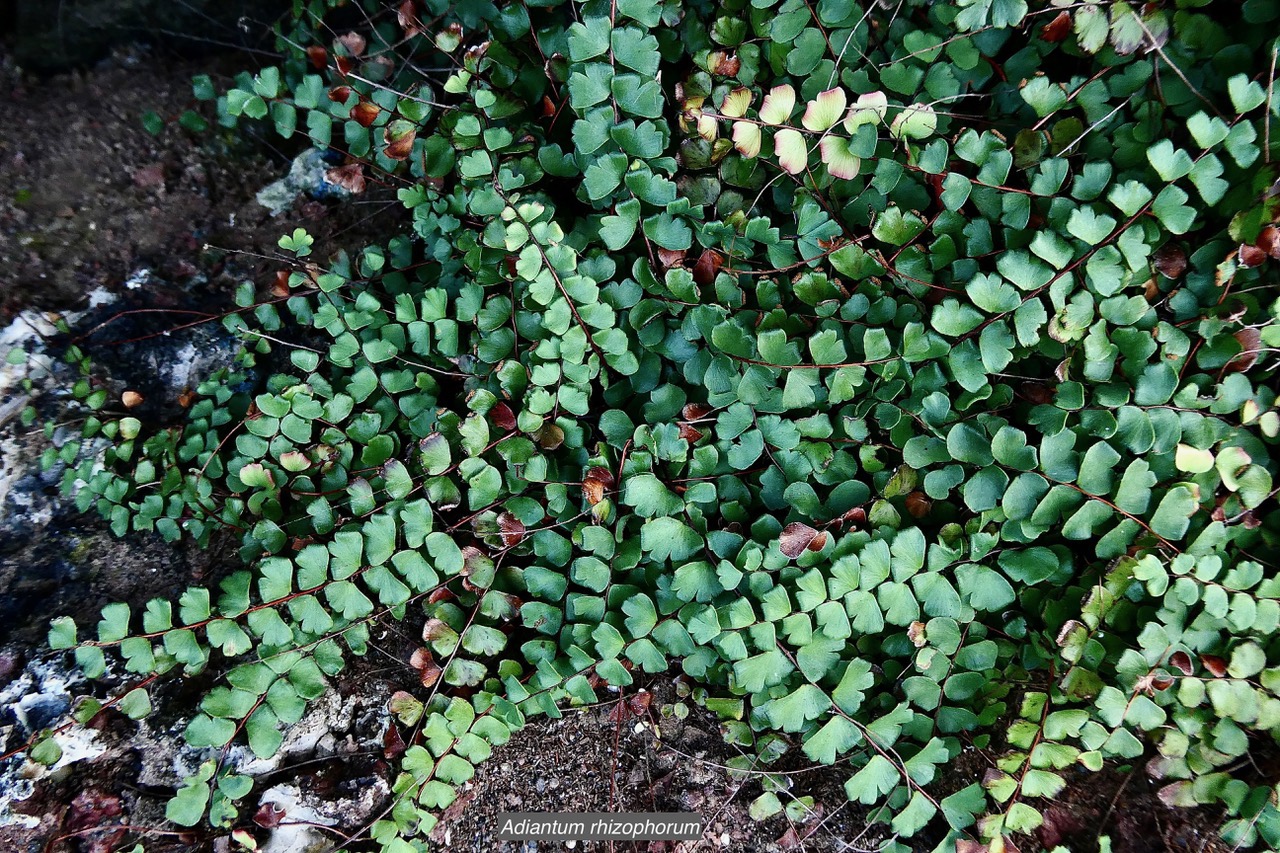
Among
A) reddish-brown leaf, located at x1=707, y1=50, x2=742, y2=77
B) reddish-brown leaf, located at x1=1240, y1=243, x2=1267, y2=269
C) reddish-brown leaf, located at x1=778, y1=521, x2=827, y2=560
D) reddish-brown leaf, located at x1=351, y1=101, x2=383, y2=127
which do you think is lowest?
reddish-brown leaf, located at x1=778, y1=521, x2=827, y2=560

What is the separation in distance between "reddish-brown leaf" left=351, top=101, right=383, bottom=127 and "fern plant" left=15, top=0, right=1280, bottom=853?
0.51ft

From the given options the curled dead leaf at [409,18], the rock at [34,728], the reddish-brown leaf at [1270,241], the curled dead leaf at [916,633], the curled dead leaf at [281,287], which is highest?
the reddish-brown leaf at [1270,241]

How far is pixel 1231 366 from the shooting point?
156 centimetres

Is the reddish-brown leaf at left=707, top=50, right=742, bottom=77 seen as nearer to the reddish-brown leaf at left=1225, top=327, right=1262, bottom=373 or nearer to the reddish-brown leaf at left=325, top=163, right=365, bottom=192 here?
the reddish-brown leaf at left=325, top=163, right=365, bottom=192

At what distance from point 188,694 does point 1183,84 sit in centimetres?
273

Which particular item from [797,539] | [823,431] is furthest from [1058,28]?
[797,539]

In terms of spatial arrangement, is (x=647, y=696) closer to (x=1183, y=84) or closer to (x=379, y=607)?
(x=379, y=607)

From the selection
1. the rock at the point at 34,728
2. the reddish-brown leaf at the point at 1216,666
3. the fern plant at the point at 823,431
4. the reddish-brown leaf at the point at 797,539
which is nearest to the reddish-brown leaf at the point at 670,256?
the fern plant at the point at 823,431

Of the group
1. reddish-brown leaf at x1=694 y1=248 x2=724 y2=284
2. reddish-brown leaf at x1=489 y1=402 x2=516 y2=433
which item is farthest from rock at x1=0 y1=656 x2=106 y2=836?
reddish-brown leaf at x1=694 y1=248 x2=724 y2=284

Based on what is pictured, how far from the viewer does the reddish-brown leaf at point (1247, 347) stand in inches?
59.8

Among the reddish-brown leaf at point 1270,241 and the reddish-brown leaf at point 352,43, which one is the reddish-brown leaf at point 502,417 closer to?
the reddish-brown leaf at point 352,43

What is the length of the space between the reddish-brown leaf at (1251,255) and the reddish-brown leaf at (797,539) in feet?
3.38

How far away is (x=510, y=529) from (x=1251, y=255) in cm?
170

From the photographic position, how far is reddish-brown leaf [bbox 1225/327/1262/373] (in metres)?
1.52
